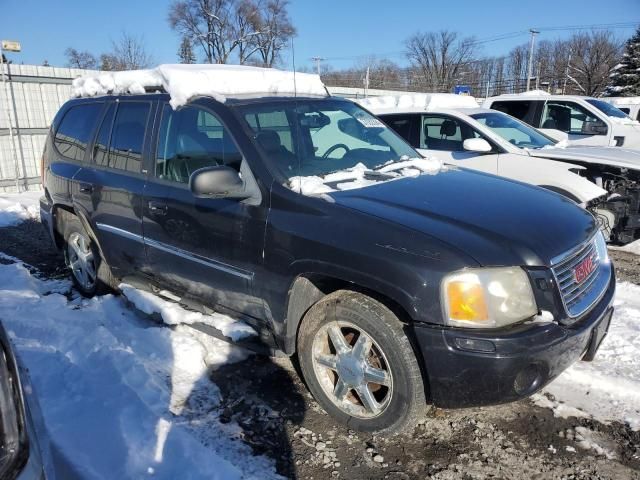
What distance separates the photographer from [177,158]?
3.66 metres

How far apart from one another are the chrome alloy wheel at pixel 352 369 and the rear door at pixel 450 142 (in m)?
4.41

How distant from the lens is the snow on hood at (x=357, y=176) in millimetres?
2994

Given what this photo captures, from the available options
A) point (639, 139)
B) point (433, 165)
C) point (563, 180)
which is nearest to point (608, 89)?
point (639, 139)

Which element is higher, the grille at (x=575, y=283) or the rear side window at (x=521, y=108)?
the rear side window at (x=521, y=108)

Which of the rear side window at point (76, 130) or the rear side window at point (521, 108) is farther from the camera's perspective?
the rear side window at point (521, 108)

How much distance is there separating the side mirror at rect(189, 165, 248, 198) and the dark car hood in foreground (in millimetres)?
618

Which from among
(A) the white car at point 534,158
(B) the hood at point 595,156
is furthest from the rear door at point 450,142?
(B) the hood at point 595,156

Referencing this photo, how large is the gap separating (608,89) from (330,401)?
48762 mm

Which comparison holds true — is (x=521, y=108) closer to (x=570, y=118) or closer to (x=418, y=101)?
(x=570, y=118)

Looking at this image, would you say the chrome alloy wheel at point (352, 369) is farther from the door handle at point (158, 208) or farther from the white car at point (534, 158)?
the white car at point (534, 158)

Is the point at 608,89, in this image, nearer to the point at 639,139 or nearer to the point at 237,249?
the point at 639,139

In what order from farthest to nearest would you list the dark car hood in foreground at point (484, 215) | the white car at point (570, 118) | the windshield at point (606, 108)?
the windshield at point (606, 108)
the white car at point (570, 118)
the dark car hood in foreground at point (484, 215)

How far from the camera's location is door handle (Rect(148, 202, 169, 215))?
3.62 m

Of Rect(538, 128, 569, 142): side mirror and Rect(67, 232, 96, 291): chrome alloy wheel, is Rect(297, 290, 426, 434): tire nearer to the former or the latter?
Rect(67, 232, 96, 291): chrome alloy wheel
